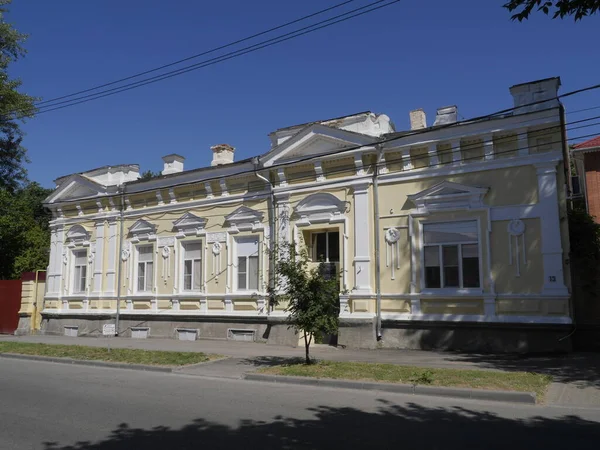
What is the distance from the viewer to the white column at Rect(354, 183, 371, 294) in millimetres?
15828

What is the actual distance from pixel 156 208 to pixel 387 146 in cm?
992

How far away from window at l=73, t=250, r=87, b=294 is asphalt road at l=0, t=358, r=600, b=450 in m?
13.5

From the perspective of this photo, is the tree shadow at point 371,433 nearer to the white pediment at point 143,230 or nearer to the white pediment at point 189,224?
the white pediment at point 189,224

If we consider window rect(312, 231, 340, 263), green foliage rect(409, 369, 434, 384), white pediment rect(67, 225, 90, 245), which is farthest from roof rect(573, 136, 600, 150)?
white pediment rect(67, 225, 90, 245)

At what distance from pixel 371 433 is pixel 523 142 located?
33.5 ft

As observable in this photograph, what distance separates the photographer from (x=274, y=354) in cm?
1470

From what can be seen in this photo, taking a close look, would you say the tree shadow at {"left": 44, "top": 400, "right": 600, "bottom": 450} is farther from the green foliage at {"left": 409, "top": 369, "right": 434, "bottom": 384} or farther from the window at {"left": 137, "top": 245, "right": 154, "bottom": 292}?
the window at {"left": 137, "top": 245, "right": 154, "bottom": 292}

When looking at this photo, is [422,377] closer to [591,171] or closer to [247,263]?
[247,263]

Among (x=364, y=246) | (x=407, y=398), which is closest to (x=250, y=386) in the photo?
(x=407, y=398)

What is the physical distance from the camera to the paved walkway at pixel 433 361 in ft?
30.1

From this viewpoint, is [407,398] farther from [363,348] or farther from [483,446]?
[363,348]

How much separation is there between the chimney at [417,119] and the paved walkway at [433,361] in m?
7.48

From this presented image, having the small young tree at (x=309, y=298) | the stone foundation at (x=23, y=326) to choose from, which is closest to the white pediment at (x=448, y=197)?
the small young tree at (x=309, y=298)

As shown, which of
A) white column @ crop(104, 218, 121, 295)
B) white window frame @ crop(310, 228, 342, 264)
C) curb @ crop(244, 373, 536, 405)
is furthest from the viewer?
white column @ crop(104, 218, 121, 295)
